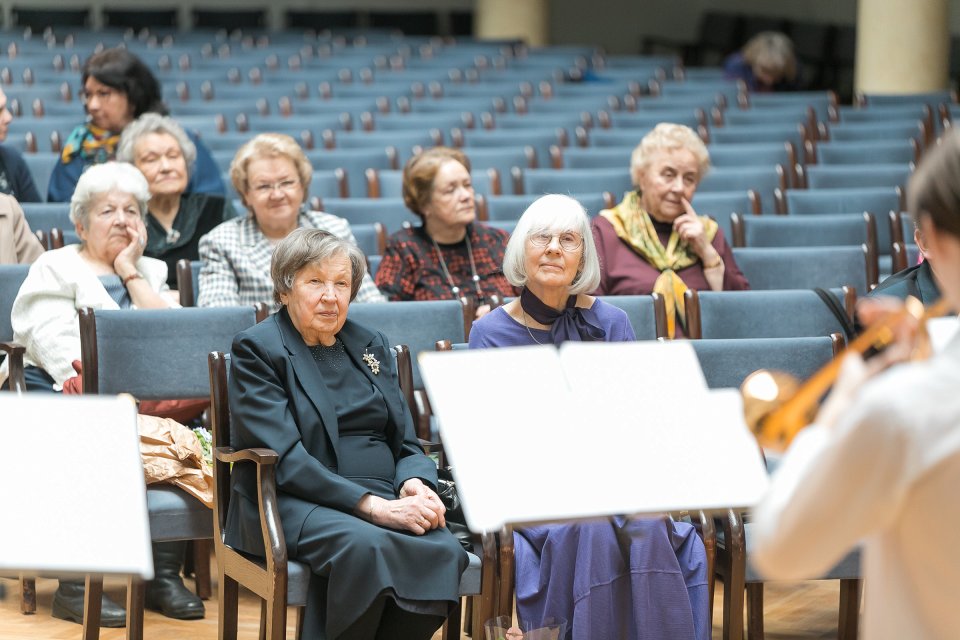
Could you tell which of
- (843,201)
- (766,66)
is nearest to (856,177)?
(843,201)

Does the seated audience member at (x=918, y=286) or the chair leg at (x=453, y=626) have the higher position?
the seated audience member at (x=918, y=286)

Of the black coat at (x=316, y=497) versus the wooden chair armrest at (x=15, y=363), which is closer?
the black coat at (x=316, y=497)

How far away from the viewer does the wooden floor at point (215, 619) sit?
3.18 meters

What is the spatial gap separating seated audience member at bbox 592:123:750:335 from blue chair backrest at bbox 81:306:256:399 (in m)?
1.21

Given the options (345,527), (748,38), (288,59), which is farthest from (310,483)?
(748,38)

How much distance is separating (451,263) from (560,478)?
7.75 ft

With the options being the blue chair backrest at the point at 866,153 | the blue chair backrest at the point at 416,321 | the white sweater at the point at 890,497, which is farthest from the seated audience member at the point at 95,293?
the blue chair backrest at the point at 866,153

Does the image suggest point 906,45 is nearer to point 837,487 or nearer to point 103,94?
point 103,94

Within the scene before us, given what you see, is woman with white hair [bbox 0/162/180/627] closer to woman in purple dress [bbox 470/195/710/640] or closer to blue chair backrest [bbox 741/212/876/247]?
woman in purple dress [bbox 470/195/710/640]

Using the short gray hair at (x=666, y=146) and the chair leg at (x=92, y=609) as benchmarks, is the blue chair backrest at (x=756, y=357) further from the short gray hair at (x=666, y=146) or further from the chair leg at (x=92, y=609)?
the chair leg at (x=92, y=609)

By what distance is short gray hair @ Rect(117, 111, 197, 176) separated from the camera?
4.18 m

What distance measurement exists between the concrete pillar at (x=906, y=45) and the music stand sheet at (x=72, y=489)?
24.9ft

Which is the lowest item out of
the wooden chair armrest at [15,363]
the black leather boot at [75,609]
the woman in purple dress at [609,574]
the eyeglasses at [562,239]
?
the black leather boot at [75,609]

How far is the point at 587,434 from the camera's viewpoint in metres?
1.74
